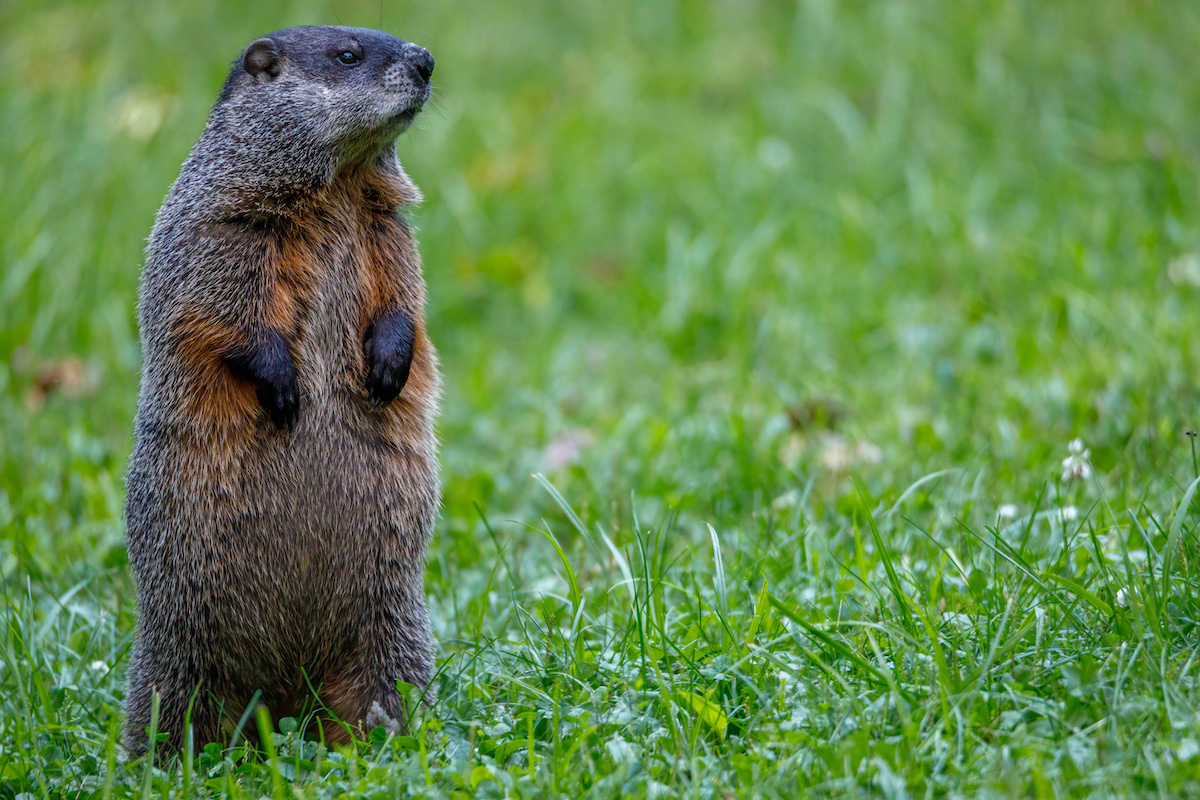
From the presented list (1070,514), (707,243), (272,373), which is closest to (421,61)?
(272,373)

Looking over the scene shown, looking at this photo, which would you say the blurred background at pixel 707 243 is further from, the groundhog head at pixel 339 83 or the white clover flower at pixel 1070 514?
the groundhog head at pixel 339 83

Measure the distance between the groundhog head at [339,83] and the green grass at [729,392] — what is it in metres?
1.24

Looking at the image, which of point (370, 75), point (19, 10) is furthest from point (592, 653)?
point (19, 10)

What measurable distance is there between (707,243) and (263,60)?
421 cm

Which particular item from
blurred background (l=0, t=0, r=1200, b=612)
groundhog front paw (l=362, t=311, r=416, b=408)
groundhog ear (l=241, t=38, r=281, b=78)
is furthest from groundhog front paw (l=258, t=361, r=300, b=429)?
blurred background (l=0, t=0, r=1200, b=612)

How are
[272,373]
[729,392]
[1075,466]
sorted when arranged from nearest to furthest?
[272,373] → [1075,466] → [729,392]

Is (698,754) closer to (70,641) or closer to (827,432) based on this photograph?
(70,641)

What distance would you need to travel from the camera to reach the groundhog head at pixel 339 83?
11.0 feet

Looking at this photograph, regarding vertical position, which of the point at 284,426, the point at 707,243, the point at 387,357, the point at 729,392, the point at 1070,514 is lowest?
the point at 729,392

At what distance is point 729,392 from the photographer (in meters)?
5.80

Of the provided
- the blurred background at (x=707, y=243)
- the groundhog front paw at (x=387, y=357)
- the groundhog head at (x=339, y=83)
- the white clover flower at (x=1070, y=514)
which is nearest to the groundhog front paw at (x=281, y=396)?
the groundhog front paw at (x=387, y=357)

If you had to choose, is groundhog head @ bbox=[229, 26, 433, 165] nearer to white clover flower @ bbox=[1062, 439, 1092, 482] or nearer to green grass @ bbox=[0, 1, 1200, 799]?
green grass @ bbox=[0, 1, 1200, 799]

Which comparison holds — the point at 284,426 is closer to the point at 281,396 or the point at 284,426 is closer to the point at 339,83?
the point at 281,396

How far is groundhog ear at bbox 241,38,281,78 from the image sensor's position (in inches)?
136
